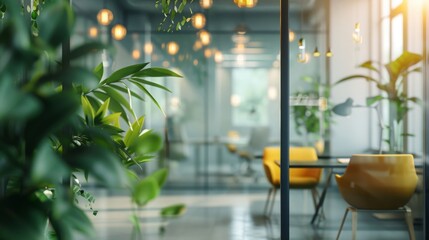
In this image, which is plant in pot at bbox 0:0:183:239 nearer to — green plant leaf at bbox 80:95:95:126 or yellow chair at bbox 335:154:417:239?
green plant leaf at bbox 80:95:95:126

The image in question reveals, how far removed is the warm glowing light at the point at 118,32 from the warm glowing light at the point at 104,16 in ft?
0.77

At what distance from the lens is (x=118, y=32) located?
5.58 m

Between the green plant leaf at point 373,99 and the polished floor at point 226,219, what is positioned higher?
the green plant leaf at point 373,99

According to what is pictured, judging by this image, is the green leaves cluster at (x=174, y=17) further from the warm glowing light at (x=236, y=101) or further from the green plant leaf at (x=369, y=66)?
the warm glowing light at (x=236, y=101)

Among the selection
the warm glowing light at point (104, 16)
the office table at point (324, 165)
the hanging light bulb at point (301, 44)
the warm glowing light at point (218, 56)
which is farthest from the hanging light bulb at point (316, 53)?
the warm glowing light at point (218, 56)

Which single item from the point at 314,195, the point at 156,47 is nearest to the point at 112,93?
the point at 314,195

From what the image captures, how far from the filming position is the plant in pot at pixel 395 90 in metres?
4.16

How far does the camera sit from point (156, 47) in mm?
5797

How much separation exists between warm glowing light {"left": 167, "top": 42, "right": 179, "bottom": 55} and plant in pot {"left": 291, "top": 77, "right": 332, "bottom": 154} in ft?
5.80

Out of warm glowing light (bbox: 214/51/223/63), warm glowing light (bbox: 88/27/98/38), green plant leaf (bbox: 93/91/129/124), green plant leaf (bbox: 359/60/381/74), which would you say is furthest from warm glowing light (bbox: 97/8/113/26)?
warm glowing light (bbox: 214/51/223/63)

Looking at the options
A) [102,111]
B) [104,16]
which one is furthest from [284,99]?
[104,16]

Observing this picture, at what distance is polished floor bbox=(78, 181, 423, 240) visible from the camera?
13.7 ft

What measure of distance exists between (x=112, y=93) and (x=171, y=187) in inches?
154

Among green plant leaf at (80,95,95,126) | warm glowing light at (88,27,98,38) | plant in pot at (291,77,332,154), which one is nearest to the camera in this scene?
green plant leaf at (80,95,95,126)
